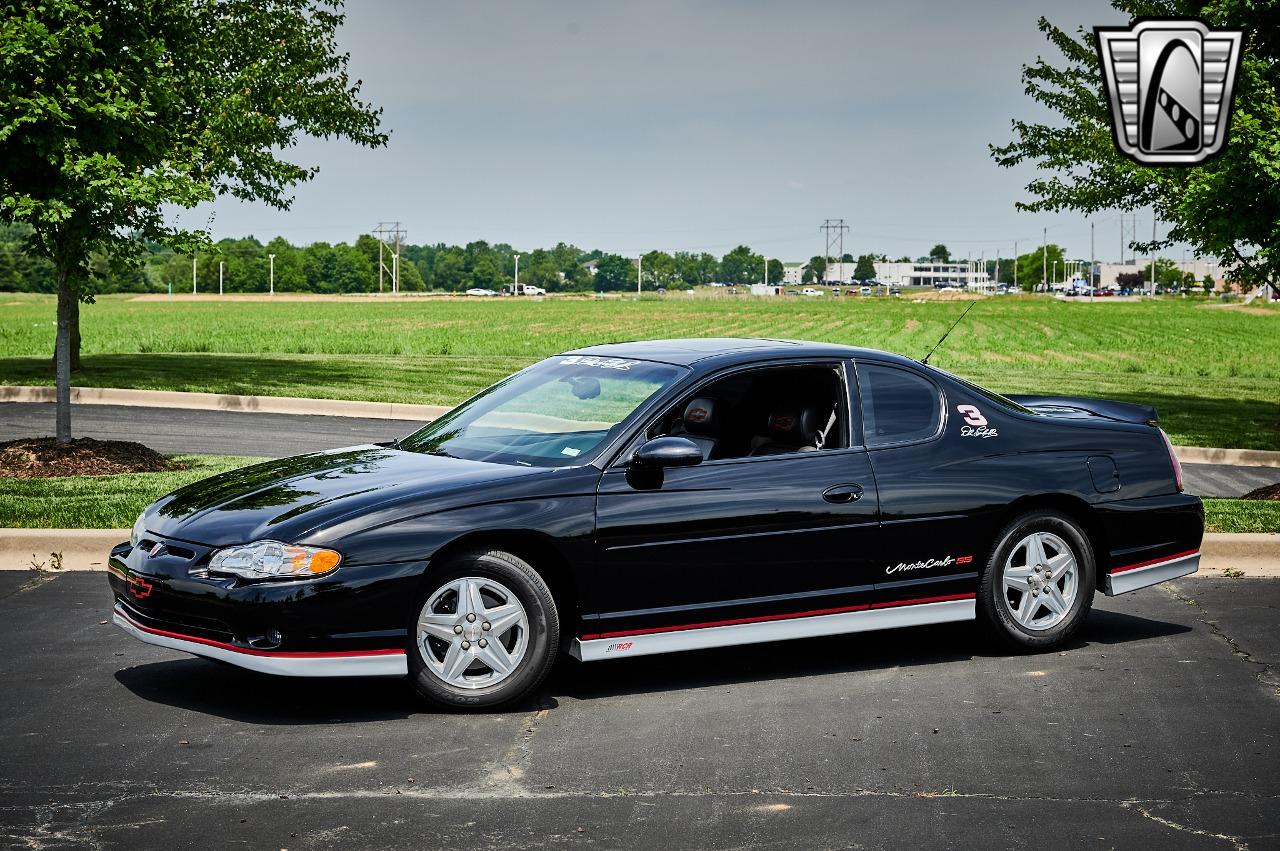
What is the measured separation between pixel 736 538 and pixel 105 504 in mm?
6089

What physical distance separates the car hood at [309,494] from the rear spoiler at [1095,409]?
3.19 metres

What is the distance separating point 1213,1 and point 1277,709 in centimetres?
1167

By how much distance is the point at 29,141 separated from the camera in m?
12.8

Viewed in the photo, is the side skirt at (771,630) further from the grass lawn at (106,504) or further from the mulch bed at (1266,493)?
the mulch bed at (1266,493)

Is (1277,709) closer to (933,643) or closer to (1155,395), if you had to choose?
(933,643)

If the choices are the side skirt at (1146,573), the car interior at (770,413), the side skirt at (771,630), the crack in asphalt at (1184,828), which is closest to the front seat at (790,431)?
the car interior at (770,413)

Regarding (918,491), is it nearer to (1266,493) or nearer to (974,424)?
(974,424)

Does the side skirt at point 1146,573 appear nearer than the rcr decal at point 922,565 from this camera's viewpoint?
No

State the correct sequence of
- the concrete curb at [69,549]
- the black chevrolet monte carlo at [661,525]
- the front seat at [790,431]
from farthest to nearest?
the concrete curb at [69,549] → the front seat at [790,431] → the black chevrolet monte carlo at [661,525]

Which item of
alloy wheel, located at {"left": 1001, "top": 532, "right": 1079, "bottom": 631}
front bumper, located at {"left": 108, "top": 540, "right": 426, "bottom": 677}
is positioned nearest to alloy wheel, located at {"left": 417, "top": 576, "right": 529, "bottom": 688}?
front bumper, located at {"left": 108, "top": 540, "right": 426, "bottom": 677}

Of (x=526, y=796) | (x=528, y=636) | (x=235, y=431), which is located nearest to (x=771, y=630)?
(x=528, y=636)

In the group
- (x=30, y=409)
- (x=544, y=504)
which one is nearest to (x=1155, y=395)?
(x=30, y=409)

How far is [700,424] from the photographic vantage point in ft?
22.9

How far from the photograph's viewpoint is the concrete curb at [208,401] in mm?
20562
